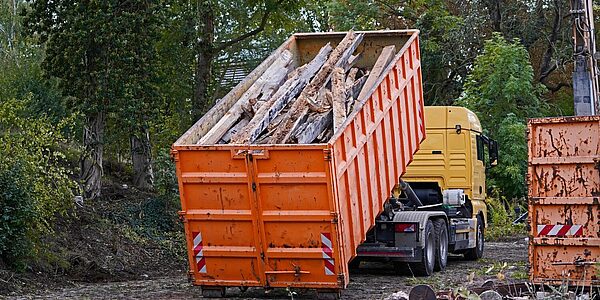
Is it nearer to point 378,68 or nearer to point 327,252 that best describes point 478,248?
point 378,68

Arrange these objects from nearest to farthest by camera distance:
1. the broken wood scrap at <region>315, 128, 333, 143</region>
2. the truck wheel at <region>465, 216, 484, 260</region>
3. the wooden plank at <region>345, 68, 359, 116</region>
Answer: the broken wood scrap at <region>315, 128, 333, 143</region>, the wooden plank at <region>345, 68, 359, 116</region>, the truck wheel at <region>465, 216, 484, 260</region>

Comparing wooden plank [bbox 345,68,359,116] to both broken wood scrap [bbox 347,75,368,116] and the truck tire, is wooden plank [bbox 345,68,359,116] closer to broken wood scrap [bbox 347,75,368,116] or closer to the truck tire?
broken wood scrap [bbox 347,75,368,116]

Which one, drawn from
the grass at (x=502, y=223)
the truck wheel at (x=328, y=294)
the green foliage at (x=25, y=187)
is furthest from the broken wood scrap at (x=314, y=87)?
the grass at (x=502, y=223)

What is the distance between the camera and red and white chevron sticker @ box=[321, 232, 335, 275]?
12594mm

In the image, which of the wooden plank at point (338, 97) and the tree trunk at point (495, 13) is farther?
the tree trunk at point (495, 13)

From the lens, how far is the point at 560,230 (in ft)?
40.0

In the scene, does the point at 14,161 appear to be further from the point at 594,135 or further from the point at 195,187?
the point at 594,135

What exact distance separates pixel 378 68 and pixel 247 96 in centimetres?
206

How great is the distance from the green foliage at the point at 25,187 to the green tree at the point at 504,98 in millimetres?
16204

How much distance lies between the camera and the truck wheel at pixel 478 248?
1952 centimetres

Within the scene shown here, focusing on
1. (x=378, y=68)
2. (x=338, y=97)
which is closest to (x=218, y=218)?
(x=338, y=97)

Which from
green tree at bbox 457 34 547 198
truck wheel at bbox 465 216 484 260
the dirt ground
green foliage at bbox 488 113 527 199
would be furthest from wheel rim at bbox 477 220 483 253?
green tree at bbox 457 34 547 198

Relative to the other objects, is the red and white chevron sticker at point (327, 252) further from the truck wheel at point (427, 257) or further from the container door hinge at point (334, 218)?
the truck wheel at point (427, 257)

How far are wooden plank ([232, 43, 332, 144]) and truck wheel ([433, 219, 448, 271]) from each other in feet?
11.2
